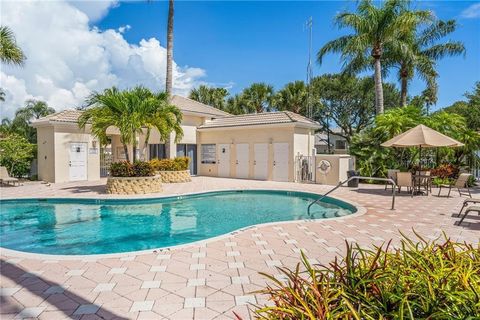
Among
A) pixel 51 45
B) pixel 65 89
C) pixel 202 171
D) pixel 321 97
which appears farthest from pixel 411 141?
pixel 65 89

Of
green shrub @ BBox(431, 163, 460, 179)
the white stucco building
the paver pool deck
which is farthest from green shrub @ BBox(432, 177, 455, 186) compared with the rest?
the paver pool deck

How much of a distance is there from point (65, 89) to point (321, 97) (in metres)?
32.5

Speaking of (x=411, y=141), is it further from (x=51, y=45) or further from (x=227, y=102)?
(x=227, y=102)

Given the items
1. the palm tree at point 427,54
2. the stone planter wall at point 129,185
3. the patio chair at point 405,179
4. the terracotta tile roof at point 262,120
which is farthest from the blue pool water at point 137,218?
the palm tree at point 427,54

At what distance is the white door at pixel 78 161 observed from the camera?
19156 mm

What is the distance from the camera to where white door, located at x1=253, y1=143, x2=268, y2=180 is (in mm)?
20781

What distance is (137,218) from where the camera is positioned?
10953 mm

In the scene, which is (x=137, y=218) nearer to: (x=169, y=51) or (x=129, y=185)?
(x=129, y=185)

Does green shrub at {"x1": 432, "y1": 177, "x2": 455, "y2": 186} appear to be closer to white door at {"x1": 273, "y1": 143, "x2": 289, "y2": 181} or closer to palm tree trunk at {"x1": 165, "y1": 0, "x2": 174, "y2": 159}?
white door at {"x1": 273, "y1": 143, "x2": 289, "y2": 181}

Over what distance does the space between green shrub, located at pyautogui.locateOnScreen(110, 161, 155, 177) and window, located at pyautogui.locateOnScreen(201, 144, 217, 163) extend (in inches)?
330

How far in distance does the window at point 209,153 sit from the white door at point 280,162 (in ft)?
17.8

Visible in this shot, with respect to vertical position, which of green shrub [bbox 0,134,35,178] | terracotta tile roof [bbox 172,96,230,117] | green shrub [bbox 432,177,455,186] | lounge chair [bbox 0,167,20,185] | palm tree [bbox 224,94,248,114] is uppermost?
palm tree [bbox 224,94,248,114]

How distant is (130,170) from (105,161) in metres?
10.1

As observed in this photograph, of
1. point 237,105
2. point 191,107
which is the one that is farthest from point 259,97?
point 191,107
